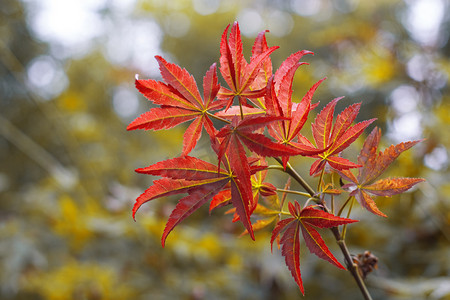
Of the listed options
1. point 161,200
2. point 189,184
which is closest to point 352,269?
point 189,184

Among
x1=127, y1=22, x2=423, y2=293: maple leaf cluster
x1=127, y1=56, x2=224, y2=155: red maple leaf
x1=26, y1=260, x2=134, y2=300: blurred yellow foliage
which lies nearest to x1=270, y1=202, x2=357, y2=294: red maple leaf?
x1=127, y1=22, x2=423, y2=293: maple leaf cluster

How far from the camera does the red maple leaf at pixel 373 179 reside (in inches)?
13.5

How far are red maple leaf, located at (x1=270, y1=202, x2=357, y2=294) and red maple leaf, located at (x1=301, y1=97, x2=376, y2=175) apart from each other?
0.13ft

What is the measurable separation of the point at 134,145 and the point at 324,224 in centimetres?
216

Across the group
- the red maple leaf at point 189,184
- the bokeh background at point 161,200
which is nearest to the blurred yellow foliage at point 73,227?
the bokeh background at point 161,200

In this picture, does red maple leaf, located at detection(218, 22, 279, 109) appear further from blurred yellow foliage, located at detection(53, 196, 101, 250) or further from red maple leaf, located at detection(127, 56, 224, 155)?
blurred yellow foliage, located at detection(53, 196, 101, 250)

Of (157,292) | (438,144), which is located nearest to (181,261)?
(157,292)

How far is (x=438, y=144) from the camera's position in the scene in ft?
3.20

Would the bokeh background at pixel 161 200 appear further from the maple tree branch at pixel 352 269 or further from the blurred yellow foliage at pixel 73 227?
the maple tree branch at pixel 352 269

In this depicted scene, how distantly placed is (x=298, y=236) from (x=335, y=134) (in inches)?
3.8

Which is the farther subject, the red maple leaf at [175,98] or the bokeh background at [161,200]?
the bokeh background at [161,200]

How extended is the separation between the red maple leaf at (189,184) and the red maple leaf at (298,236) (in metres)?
0.05

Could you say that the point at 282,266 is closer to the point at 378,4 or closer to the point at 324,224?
the point at 324,224

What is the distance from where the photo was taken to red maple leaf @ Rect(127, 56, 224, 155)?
339 millimetres
